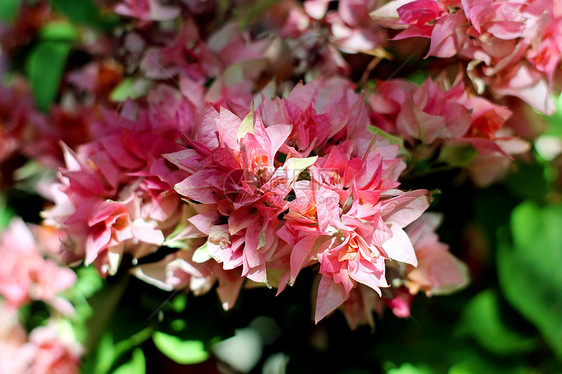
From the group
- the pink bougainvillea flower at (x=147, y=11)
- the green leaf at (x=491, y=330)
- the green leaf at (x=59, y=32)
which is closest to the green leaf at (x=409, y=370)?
the green leaf at (x=491, y=330)

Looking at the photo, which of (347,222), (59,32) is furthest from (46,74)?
(347,222)

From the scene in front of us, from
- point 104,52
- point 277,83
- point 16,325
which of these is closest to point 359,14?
point 277,83

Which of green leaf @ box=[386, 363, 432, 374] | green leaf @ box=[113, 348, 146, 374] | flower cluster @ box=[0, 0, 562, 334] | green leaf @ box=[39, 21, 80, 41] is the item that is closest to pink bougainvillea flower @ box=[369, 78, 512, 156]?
flower cluster @ box=[0, 0, 562, 334]

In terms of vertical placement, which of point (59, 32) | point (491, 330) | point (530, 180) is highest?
point (59, 32)

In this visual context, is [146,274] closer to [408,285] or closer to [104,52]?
[408,285]

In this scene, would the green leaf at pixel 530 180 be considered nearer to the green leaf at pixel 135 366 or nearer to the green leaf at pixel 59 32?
the green leaf at pixel 135 366

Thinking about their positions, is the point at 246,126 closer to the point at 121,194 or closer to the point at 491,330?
the point at 121,194
